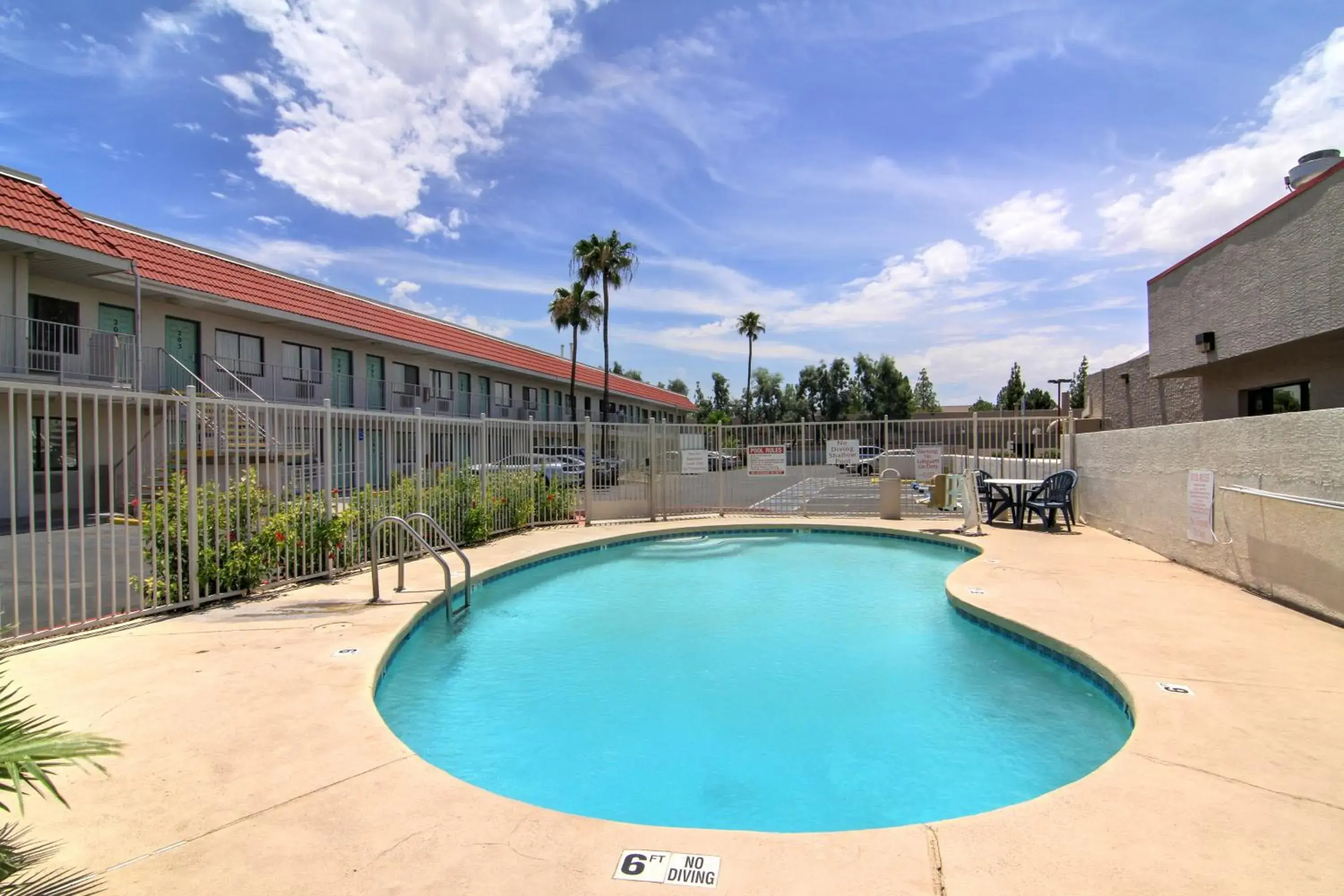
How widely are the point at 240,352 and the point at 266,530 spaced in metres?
14.5

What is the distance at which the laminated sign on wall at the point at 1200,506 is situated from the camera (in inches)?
307

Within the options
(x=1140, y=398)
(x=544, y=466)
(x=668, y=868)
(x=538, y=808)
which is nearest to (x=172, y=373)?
(x=544, y=466)

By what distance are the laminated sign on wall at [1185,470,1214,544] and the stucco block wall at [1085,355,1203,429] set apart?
716 cm

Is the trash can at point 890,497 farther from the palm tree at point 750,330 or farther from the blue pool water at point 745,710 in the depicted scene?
the palm tree at point 750,330

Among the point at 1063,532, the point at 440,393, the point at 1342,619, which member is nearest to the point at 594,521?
the point at 1063,532

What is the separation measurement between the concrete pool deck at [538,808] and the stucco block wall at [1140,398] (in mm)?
13055

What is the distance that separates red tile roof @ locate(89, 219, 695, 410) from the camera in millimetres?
15984

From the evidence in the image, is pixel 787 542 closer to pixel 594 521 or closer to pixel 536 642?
pixel 594 521

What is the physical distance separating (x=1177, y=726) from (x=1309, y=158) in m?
15.2

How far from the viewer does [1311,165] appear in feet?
42.4

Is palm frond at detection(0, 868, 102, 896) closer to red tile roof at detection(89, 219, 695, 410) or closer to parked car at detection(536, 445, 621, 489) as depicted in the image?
parked car at detection(536, 445, 621, 489)

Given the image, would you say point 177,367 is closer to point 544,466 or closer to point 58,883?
point 544,466

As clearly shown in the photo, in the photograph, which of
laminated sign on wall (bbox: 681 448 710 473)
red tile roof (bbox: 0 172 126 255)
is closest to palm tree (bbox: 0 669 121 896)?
laminated sign on wall (bbox: 681 448 710 473)

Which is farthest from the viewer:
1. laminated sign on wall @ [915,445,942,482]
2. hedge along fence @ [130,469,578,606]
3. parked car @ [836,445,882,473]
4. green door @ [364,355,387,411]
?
green door @ [364,355,387,411]
